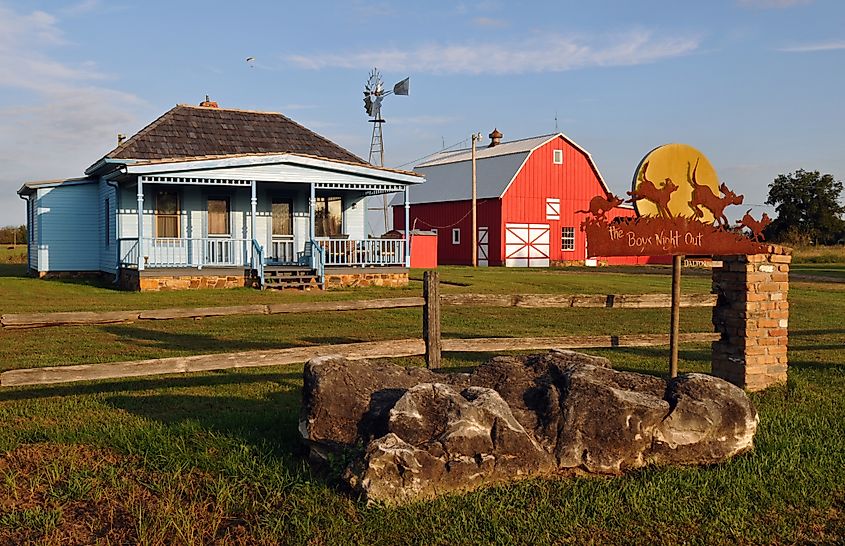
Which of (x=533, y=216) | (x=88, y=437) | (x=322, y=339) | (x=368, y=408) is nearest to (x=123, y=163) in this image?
(x=322, y=339)

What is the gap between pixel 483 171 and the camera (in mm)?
42406

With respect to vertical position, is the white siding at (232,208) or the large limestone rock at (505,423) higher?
the white siding at (232,208)

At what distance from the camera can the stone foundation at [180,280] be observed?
20016mm

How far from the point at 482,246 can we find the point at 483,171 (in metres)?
4.83

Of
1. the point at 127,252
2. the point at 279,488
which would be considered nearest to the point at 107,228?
the point at 127,252

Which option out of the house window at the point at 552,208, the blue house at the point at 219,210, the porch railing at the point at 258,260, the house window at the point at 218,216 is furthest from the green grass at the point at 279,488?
the house window at the point at 552,208

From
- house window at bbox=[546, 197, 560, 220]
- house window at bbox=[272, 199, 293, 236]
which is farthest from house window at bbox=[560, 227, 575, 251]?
house window at bbox=[272, 199, 293, 236]

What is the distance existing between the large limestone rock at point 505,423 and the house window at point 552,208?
3500 cm

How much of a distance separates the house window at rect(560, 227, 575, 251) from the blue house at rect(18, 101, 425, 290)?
17.7 metres

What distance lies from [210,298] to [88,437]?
39.4 ft

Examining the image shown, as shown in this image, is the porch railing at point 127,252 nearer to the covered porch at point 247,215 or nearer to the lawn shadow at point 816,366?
the covered porch at point 247,215

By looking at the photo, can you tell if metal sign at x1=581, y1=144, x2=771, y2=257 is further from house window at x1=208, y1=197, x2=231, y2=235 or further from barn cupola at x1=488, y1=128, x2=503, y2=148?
barn cupola at x1=488, y1=128, x2=503, y2=148

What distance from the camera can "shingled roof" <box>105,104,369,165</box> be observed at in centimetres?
2261

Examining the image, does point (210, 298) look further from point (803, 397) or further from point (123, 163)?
point (803, 397)
